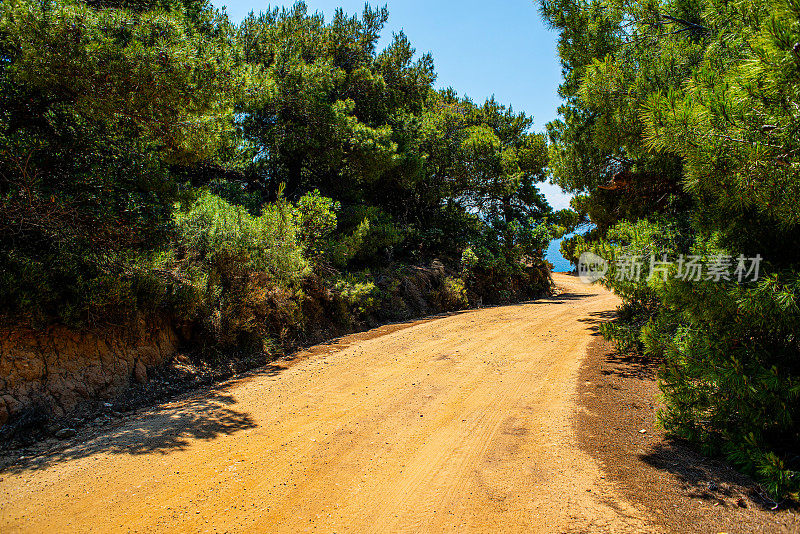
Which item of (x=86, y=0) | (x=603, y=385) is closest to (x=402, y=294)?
(x=603, y=385)

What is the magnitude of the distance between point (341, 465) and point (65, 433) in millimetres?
3251

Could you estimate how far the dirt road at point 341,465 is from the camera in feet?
9.61

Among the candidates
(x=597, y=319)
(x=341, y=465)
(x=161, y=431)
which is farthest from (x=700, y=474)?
(x=597, y=319)

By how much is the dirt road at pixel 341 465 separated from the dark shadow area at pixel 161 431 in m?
0.02

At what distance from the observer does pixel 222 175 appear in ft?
44.3

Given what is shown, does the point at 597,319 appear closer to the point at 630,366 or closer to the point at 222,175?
the point at 630,366

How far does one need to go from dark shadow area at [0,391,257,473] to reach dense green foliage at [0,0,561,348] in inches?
61.6

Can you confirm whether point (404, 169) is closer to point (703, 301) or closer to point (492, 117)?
point (492, 117)

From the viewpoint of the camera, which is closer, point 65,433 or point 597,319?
point 65,433

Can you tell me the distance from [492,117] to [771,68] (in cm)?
2022

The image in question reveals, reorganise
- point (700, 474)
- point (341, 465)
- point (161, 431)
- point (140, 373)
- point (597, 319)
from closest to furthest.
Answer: point (700, 474)
point (341, 465)
point (161, 431)
point (140, 373)
point (597, 319)

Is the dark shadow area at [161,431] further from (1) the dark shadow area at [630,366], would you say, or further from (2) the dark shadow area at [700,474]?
(1) the dark shadow area at [630,366]

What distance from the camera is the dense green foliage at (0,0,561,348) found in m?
4.93

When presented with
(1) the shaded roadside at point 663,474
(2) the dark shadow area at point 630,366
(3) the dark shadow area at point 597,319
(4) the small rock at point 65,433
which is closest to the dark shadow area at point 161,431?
(4) the small rock at point 65,433
